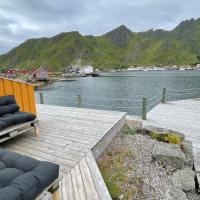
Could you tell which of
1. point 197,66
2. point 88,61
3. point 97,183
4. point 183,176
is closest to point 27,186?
point 97,183

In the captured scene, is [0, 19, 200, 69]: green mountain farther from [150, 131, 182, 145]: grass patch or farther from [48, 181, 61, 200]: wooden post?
[48, 181, 61, 200]: wooden post

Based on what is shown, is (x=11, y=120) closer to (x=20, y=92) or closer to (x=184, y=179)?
(x=20, y=92)

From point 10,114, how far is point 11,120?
15.7 inches

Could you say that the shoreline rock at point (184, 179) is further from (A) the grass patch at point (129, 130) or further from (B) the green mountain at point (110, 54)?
(B) the green mountain at point (110, 54)

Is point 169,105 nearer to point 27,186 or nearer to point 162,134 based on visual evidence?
point 162,134

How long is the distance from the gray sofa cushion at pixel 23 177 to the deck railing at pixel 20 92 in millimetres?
2460

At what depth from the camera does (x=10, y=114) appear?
3732 millimetres

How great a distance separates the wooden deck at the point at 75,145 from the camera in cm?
228

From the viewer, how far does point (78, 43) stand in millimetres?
181875

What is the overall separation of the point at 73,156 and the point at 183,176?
184cm

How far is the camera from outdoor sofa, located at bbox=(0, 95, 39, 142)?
3288mm

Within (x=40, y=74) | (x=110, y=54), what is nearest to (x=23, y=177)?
(x=40, y=74)

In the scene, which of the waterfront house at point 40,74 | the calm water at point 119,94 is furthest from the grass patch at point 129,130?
the waterfront house at point 40,74

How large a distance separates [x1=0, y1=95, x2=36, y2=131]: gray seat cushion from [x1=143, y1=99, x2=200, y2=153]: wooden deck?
345 centimetres
